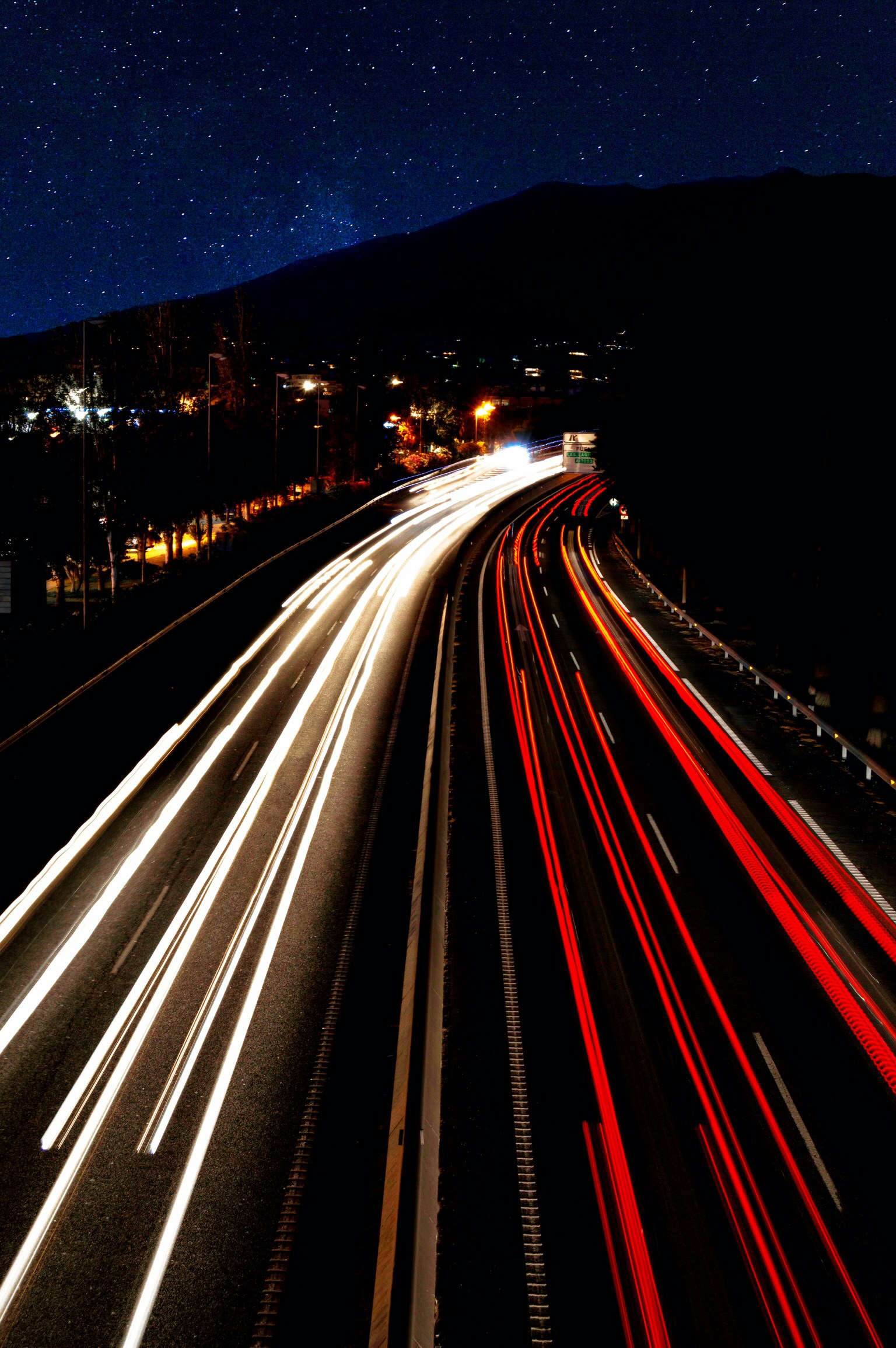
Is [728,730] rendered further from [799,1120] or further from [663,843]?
[799,1120]

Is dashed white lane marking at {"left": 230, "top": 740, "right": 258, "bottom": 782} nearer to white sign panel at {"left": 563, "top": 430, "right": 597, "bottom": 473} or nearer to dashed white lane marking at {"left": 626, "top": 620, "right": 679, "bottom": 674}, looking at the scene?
dashed white lane marking at {"left": 626, "top": 620, "right": 679, "bottom": 674}

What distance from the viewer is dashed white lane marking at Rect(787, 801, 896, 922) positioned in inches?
622

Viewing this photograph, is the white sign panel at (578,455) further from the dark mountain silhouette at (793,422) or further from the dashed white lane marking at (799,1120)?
the dashed white lane marking at (799,1120)

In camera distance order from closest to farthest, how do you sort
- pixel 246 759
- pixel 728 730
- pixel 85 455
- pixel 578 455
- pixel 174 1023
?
pixel 174 1023, pixel 246 759, pixel 728 730, pixel 85 455, pixel 578 455

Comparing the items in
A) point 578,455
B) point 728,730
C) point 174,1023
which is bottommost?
point 174,1023

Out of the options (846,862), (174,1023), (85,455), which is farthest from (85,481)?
(846,862)

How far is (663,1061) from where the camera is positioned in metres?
11.5

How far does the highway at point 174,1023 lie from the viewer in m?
8.34

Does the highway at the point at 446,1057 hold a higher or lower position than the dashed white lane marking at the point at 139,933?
lower

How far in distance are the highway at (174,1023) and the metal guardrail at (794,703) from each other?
1122 centimetres

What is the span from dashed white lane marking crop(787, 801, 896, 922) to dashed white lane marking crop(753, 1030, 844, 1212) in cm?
504

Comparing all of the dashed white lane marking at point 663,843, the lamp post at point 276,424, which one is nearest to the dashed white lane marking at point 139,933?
the dashed white lane marking at point 663,843

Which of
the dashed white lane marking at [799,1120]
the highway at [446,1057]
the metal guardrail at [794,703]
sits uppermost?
the metal guardrail at [794,703]

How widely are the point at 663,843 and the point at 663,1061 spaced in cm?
682
